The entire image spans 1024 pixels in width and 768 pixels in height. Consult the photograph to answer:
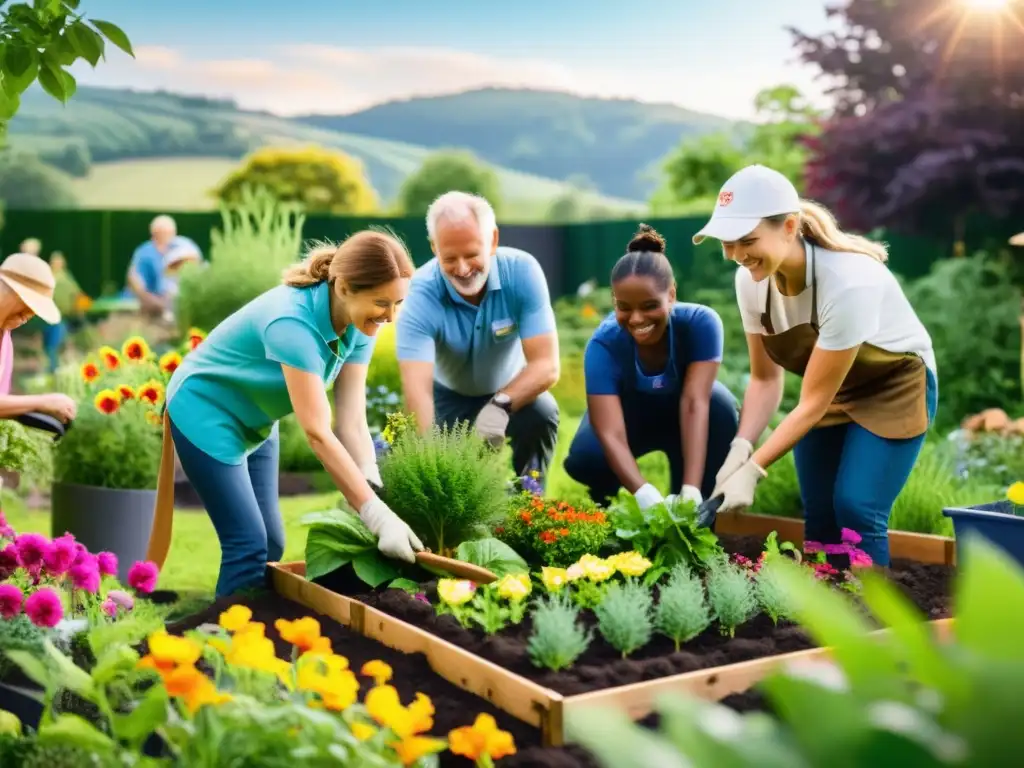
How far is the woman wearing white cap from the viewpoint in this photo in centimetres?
344

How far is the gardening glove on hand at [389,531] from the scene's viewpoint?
3.27m

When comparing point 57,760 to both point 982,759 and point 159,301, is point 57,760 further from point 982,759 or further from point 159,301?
point 159,301

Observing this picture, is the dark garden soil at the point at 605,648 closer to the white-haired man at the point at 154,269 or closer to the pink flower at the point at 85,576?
the pink flower at the point at 85,576

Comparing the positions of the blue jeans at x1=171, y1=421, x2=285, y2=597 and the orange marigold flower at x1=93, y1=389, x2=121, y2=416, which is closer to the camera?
the blue jeans at x1=171, y1=421, x2=285, y2=597

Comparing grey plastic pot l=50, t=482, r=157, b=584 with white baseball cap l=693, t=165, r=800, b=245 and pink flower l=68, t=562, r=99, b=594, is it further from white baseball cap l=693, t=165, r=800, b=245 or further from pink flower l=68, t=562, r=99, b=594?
white baseball cap l=693, t=165, r=800, b=245

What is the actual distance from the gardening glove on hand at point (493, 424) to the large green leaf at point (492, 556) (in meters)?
0.85

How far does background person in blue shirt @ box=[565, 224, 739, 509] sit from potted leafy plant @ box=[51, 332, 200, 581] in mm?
1938

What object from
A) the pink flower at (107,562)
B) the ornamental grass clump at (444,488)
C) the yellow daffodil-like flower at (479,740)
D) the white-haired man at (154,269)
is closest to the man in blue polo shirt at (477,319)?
the ornamental grass clump at (444,488)

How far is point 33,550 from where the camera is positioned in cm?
285

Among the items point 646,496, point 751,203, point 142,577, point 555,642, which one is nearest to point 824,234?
point 751,203

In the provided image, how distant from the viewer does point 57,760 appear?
1.96 meters

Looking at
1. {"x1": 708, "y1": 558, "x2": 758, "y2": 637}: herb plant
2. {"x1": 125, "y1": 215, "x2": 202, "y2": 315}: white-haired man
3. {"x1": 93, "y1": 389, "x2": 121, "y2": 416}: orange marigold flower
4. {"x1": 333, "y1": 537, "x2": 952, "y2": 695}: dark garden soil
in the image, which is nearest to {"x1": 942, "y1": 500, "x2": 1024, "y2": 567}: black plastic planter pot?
{"x1": 333, "y1": 537, "x2": 952, "y2": 695}: dark garden soil

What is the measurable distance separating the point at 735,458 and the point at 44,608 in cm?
226

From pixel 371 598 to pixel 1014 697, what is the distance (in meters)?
2.71
